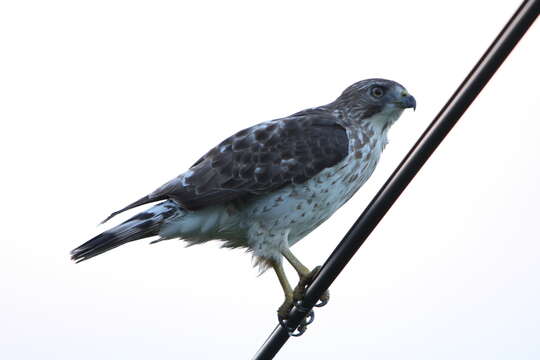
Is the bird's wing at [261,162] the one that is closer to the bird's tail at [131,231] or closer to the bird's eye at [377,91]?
the bird's tail at [131,231]

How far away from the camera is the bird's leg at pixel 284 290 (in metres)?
5.85

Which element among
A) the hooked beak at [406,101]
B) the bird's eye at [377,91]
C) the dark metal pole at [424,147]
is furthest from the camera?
the bird's eye at [377,91]

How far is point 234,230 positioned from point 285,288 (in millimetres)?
524

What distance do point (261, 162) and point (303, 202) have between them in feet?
1.40

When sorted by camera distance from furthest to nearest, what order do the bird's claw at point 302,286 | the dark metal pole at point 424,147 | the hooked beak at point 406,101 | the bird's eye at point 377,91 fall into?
the bird's eye at point 377,91 < the hooked beak at point 406,101 < the bird's claw at point 302,286 < the dark metal pole at point 424,147

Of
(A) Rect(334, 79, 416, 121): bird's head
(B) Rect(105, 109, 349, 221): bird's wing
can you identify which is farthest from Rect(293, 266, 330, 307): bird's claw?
(A) Rect(334, 79, 416, 121): bird's head

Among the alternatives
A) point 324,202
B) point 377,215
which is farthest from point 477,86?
point 324,202

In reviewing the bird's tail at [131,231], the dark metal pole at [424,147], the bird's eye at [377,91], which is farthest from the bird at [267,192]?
the dark metal pole at [424,147]

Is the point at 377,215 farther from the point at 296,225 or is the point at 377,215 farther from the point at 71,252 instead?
the point at 71,252

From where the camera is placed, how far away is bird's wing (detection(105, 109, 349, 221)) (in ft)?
19.7

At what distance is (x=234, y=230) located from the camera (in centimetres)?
616

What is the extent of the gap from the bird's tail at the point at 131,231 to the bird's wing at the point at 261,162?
0.25 feet

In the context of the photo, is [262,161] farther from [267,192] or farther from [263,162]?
[267,192]

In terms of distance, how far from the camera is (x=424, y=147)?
3.66 meters
